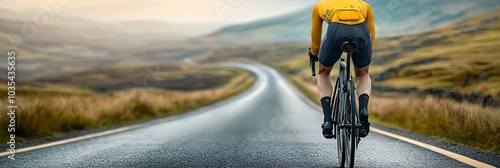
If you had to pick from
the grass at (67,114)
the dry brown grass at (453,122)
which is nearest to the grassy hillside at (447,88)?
the dry brown grass at (453,122)

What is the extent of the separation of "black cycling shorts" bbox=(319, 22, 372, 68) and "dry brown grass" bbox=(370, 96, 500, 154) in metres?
2.35

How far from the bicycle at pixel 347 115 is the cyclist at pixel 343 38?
0.31 feet

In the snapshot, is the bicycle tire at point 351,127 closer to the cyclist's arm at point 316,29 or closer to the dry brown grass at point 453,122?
the cyclist's arm at point 316,29

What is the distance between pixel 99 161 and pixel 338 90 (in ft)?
8.61

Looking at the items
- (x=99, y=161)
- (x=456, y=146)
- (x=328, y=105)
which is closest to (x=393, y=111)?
(x=456, y=146)

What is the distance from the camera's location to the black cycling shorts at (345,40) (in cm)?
462

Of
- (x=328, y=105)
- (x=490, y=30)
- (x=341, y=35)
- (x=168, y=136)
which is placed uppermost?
(x=490, y=30)

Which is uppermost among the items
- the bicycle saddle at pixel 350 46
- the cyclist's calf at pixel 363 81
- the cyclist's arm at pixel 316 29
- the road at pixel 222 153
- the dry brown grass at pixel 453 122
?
the cyclist's arm at pixel 316 29

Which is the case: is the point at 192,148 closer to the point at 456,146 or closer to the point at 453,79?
the point at 456,146

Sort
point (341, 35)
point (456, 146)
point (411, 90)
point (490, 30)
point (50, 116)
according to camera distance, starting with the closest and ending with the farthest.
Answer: point (341, 35) < point (456, 146) < point (50, 116) < point (411, 90) < point (490, 30)

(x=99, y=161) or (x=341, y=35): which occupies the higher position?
(x=341, y=35)

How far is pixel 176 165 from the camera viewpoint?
5.13 meters

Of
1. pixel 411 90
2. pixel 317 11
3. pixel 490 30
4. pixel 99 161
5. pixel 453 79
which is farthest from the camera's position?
pixel 490 30

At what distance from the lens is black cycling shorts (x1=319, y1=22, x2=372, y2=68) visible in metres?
4.62
